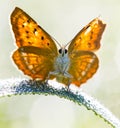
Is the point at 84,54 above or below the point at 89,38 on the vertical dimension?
below

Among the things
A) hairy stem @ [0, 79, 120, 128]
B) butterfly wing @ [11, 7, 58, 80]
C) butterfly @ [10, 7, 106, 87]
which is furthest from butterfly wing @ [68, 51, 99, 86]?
hairy stem @ [0, 79, 120, 128]

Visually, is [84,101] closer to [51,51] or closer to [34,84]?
[34,84]

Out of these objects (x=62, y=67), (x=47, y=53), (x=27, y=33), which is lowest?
(x=62, y=67)

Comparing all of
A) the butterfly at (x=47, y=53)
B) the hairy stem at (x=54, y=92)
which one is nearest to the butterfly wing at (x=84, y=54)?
the butterfly at (x=47, y=53)

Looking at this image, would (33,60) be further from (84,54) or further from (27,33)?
(84,54)

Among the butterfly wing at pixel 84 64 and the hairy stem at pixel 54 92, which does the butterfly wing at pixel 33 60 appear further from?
the hairy stem at pixel 54 92

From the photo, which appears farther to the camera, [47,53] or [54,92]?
[47,53]

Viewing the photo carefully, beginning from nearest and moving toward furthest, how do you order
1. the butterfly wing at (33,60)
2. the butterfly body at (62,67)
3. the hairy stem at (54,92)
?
1. the hairy stem at (54,92)
2. the butterfly body at (62,67)
3. the butterfly wing at (33,60)

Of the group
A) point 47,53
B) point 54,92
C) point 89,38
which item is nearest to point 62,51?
point 47,53
